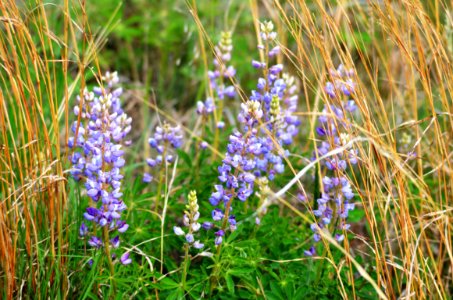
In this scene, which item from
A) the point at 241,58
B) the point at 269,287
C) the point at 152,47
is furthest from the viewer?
the point at 152,47

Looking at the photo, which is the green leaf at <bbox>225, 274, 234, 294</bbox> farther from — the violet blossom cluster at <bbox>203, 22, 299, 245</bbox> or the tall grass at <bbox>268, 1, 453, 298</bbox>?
the tall grass at <bbox>268, 1, 453, 298</bbox>

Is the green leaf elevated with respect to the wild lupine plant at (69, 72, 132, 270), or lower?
lower

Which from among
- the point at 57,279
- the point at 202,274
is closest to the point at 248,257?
the point at 202,274

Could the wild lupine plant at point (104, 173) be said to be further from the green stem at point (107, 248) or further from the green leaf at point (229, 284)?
the green leaf at point (229, 284)

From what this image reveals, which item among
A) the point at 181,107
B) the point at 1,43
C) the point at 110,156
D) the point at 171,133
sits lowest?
the point at 181,107

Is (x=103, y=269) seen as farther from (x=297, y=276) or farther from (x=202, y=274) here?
(x=297, y=276)

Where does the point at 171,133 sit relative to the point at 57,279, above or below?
above

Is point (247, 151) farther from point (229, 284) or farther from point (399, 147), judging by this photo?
point (399, 147)

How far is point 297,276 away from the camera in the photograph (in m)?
2.47

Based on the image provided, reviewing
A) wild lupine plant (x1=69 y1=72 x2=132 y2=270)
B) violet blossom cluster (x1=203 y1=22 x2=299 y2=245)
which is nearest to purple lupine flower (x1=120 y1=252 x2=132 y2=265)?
wild lupine plant (x1=69 y1=72 x2=132 y2=270)

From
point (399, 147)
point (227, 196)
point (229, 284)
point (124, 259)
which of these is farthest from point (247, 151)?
point (399, 147)

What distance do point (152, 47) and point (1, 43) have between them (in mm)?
3067

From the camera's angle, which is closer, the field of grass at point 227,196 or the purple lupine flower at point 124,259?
the field of grass at point 227,196

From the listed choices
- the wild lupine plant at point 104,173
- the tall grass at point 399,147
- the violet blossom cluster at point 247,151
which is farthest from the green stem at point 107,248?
the tall grass at point 399,147
